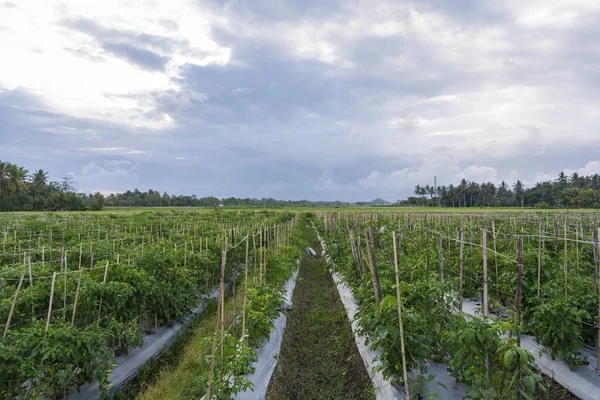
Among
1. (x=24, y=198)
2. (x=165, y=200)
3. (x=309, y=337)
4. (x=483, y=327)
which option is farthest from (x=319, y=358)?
(x=165, y=200)

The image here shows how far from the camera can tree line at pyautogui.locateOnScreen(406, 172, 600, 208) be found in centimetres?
7369

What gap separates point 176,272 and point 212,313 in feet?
7.39

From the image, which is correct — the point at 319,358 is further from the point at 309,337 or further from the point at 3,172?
the point at 3,172

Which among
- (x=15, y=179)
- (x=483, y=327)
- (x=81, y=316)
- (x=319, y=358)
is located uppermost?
(x=15, y=179)

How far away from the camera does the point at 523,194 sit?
284 ft

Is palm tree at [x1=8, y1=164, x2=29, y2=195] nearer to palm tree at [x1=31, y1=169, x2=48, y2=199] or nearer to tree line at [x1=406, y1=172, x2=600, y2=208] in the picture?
palm tree at [x1=31, y1=169, x2=48, y2=199]

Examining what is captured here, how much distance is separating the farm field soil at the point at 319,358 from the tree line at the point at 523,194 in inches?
3315

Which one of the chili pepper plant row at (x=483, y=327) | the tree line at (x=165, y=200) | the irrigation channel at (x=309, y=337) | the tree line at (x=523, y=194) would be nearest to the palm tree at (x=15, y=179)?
the tree line at (x=165, y=200)

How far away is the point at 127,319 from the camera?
5.65m

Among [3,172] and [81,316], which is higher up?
[3,172]

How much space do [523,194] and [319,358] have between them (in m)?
98.4

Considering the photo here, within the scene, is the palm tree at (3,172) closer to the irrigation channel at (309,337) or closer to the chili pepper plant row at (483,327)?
the irrigation channel at (309,337)

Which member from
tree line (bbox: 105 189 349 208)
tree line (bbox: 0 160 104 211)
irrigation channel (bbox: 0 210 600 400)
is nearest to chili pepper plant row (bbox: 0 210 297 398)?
irrigation channel (bbox: 0 210 600 400)

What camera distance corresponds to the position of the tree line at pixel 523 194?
7369 centimetres
